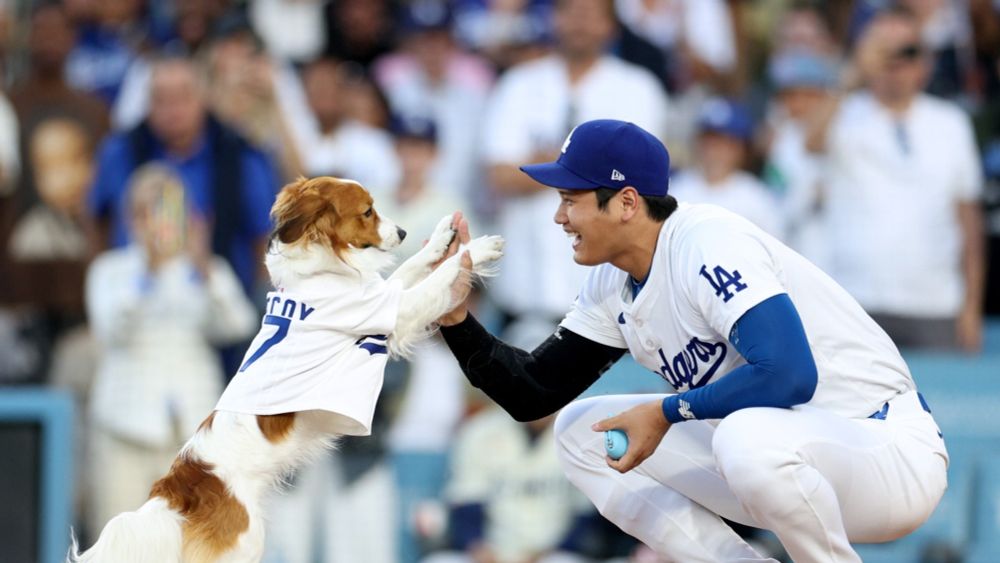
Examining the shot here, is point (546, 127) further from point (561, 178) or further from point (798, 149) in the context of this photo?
point (561, 178)

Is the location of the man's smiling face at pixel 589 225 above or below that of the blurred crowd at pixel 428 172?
above

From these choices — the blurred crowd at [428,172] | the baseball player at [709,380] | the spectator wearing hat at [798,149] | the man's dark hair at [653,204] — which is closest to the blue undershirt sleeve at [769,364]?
the baseball player at [709,380]

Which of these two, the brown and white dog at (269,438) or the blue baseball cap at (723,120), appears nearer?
the brown and white dog at (269,438)

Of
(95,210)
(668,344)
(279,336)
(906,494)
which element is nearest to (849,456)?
(906,494)

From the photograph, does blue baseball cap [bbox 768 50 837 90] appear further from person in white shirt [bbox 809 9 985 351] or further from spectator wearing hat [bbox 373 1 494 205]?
spectator wearing hat [bbox 373 1 494 205]

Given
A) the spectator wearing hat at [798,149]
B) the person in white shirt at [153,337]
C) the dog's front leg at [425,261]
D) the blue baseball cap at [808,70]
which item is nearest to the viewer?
the dog's front leg at [425,261]

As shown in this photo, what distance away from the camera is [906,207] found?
7.75 meters

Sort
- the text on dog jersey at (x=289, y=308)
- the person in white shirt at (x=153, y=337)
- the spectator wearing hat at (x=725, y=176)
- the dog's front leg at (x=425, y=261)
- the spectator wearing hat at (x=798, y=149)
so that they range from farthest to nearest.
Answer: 1. the spectator wearing hat at (x=798, y=149)
2. the spectator wearing hat at (x=725, y=176)
3. the person in white shirt at (x=153, y=337)
4. the dog's front leg at (x=425, y=261)
5. the text on dog jersey at (x=289, y=308)

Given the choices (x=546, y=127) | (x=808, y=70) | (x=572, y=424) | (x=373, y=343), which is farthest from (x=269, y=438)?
(x=808, y=70)

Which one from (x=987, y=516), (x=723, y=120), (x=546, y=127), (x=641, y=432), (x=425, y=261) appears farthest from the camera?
(x=723, y=120)

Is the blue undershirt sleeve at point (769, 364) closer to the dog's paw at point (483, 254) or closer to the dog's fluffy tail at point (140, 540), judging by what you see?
the dog's paw at point (483, 254)

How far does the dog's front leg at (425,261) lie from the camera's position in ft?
15.1

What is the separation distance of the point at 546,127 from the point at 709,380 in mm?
3529

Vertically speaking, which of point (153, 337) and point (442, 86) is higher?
point (442, 86)
